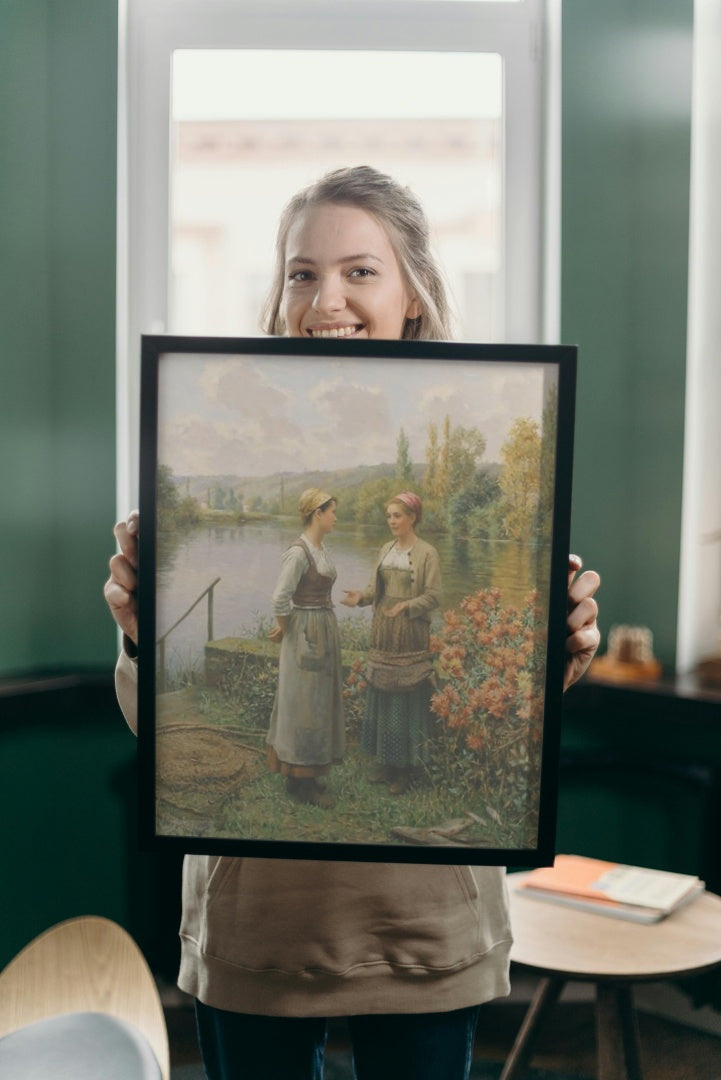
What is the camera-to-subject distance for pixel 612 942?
5.68 ft

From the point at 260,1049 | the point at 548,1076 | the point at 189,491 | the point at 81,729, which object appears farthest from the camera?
the point at 81,729

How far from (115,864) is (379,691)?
1839mm

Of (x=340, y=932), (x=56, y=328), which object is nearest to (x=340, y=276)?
(x=340, y=932)

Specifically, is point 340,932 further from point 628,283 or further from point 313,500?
point 628,283

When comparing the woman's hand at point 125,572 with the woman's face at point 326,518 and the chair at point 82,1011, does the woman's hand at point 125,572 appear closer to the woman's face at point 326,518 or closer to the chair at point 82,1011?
the woman's face at point 326,518

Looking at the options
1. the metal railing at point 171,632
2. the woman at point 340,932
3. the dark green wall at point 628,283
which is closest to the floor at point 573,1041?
the dark green wall at point 628,283

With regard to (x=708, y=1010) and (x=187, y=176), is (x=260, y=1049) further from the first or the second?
(x=187, y=176)

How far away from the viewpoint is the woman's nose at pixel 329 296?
108 centimetres

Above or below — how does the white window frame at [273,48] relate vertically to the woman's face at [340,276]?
A: above

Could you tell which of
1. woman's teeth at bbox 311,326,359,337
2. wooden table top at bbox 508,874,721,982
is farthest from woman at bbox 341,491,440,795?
wooden table top at bbox 508,874,721,982

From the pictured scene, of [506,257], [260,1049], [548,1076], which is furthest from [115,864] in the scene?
[506,257]

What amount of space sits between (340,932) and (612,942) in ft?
2.85

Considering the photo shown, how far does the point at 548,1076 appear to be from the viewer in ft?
7.76

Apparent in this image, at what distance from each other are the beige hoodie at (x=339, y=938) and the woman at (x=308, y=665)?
0.46 ft
